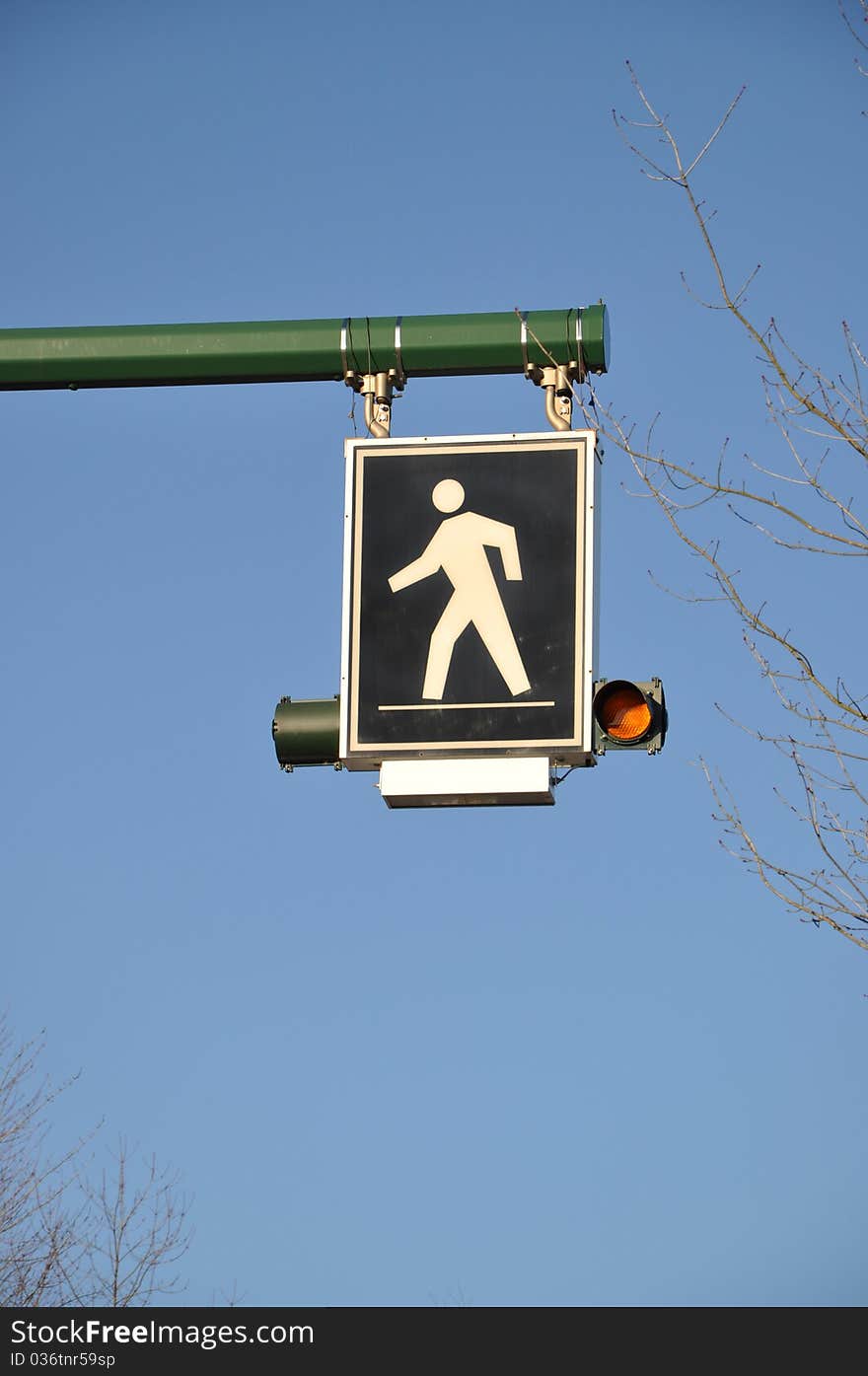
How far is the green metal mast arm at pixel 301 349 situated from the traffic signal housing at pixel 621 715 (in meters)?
1.12

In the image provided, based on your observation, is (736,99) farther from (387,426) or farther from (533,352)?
(387,426)

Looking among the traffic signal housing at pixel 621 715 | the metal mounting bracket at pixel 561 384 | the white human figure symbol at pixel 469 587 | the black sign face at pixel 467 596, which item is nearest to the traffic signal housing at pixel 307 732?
the black sign face at pixel 467 596

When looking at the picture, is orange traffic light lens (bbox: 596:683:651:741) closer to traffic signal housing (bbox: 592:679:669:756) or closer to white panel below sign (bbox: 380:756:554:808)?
traffic signal housing (bbox: 592:679:669:756)

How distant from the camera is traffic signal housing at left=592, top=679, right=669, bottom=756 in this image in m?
6.25

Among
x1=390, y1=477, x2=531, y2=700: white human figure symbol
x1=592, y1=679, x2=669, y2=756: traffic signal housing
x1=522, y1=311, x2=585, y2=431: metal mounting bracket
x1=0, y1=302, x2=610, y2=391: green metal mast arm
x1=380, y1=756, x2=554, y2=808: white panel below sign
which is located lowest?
x1=380, y1=756, x2=554, y2=808: white panel below sign

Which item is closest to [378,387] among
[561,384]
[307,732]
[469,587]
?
[561,384]

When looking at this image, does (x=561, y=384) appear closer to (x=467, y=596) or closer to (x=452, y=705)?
(x=467, y=596)

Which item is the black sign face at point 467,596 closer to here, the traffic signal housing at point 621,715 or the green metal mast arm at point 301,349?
the traffic signal housing at point 621,715

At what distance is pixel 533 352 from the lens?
6.74 m

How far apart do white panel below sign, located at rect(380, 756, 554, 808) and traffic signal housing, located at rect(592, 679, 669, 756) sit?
0.19 meters

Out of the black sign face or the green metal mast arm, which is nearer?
the black sign face

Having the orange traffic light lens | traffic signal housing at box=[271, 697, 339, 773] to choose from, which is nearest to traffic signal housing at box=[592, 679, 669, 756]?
the orange traffic light lens

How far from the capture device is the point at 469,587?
6328mm

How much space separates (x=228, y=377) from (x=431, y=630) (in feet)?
3.99
